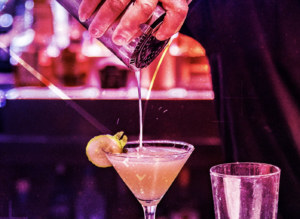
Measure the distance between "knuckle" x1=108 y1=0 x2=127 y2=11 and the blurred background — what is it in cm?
109

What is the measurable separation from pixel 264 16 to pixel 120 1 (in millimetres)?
930

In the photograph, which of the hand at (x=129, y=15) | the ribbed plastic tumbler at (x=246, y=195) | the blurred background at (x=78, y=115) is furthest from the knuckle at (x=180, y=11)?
the blurred background at (x=78, y=115)

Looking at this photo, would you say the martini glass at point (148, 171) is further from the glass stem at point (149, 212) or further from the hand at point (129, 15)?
the hand at point (129, 15)

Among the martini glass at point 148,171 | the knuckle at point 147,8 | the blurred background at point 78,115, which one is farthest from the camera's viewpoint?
the blurred background at point 78,115

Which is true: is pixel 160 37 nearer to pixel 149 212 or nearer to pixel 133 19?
pixel 133 19

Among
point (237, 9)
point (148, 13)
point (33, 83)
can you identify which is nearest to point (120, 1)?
point (148, 13)

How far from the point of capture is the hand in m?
0.85

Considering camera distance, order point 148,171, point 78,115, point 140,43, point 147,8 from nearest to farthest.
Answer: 1. point 147,8
2. point 140,43
3. point 148,171
4. point 78,115

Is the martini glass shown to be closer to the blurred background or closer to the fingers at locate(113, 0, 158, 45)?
the fingers at locate(113, 0, 158, 45)

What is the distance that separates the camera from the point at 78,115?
203 cm

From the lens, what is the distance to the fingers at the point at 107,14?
85 centimetres

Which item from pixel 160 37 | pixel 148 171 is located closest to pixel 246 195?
pixel 148 171

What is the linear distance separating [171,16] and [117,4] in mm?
160

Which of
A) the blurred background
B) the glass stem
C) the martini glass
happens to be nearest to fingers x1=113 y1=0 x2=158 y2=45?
the martini glass
